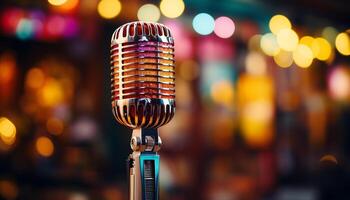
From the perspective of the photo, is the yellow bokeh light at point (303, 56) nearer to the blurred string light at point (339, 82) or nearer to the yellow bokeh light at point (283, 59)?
the yellow bokeh light at point (283, 59)

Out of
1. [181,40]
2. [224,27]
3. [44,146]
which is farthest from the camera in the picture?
[224,27]

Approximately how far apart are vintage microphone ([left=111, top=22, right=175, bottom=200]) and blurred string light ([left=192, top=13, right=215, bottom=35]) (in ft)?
19.0

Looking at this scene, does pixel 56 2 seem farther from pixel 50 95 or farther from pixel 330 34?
pixel 330 34

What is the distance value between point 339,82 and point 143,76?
8.26 metres

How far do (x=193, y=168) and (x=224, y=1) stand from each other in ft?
7.12

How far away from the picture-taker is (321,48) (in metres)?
8.98

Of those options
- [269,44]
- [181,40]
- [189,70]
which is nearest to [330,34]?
[269,44]

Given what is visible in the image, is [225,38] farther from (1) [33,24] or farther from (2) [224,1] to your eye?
(1) [33,24]

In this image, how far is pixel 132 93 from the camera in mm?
1448

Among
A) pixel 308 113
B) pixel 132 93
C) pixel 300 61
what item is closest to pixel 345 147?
pixel 308 113

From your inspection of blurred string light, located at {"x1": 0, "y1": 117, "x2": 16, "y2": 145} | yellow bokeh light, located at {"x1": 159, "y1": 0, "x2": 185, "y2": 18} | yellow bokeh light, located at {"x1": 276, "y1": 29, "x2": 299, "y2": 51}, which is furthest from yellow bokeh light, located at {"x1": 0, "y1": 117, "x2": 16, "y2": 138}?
yellow bokeh light, located at {"x1": 276, "y1": 29, "x2": 299, "y2": 51}

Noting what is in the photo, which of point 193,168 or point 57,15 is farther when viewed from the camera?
point 193,168

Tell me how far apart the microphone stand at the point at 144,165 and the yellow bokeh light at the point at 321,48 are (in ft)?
25.2

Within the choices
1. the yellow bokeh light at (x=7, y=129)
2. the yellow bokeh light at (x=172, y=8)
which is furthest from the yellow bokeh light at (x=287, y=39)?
the yellow bokeh light at (x=7, y=129)
